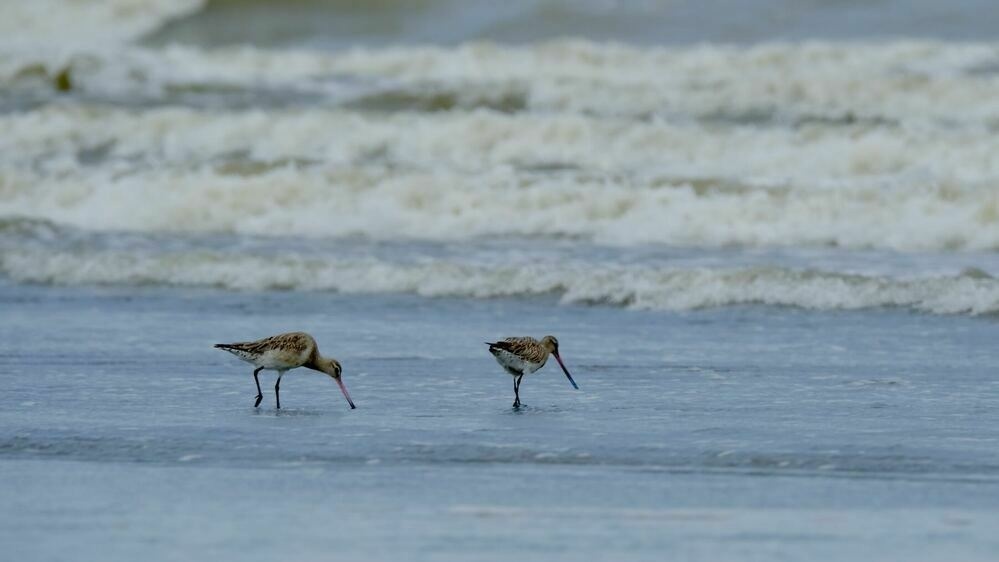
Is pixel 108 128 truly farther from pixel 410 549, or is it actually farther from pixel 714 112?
pixel 410 549

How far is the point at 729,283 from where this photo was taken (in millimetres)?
11703

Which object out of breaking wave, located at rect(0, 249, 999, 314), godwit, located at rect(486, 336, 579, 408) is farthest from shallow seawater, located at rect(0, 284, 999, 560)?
breaking wave, located at rect(0, 249, 999, 314)

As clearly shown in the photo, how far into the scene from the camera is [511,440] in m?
7.27

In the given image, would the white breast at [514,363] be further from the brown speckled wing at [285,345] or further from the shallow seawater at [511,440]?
the brown speckled wing at [285,345]

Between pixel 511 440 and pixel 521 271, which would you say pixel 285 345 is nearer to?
pixel 511 440

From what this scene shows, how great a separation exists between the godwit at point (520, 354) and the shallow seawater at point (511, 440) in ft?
0.57

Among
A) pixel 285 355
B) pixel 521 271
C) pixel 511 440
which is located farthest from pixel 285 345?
pixel 521 271

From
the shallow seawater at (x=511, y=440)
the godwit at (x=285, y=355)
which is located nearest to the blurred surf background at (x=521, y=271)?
the shallow seawater at (x=511, y=440)

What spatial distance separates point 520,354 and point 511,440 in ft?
3.31

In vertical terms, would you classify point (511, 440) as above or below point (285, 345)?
below

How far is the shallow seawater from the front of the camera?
5.71 meters

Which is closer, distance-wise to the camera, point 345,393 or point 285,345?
point 345,393

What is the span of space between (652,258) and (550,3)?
15033 millimetres

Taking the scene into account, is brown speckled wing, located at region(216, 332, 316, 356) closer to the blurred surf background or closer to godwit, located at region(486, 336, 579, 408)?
the blurred surf background
